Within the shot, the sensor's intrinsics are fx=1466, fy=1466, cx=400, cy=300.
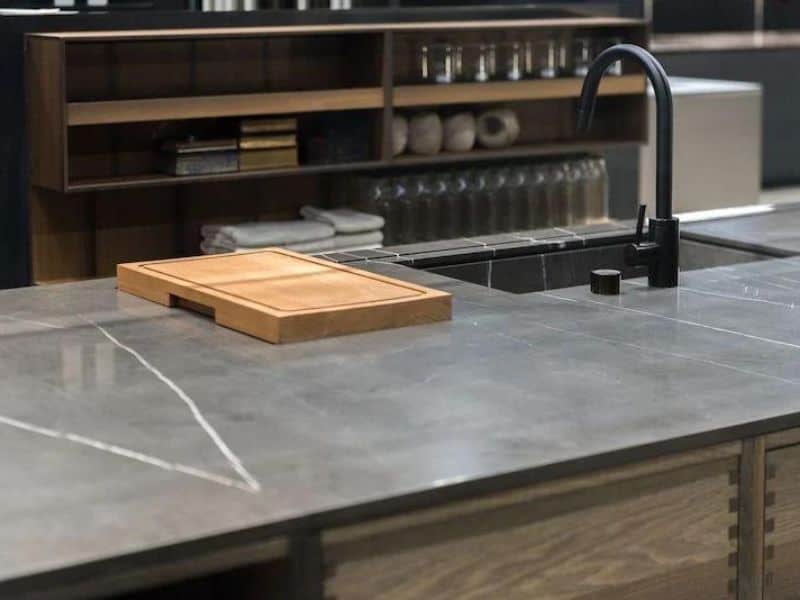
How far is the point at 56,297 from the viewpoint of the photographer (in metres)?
2.29

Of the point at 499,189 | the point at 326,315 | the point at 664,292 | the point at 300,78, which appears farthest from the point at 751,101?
the point at 326,315

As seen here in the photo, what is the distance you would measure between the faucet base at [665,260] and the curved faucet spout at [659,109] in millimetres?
39

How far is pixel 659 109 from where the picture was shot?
2.40 m

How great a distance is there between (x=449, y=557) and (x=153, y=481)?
0.30 m

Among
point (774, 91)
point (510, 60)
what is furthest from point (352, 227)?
point (774, 91)

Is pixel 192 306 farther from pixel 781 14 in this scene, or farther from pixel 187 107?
pixel 781 14

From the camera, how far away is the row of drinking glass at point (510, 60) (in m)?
4.72

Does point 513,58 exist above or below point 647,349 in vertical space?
above

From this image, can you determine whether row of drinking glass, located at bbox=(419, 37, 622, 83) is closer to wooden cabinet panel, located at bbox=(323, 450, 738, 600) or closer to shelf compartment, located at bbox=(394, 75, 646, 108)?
shelf compartment, located at bbox=(394, 75, 646, 108)

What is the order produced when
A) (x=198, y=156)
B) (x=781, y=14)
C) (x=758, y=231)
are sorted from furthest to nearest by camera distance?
(x=781, y=14), (x=198, y=156), (x=758, y=231)

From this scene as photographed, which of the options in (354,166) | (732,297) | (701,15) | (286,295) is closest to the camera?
(286,295)

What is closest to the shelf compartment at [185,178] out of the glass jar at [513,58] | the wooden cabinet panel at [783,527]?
the glass jar at [513,58]

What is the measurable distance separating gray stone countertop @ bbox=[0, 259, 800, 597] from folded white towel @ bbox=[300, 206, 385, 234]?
213 cm

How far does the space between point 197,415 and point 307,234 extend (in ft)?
9.05
